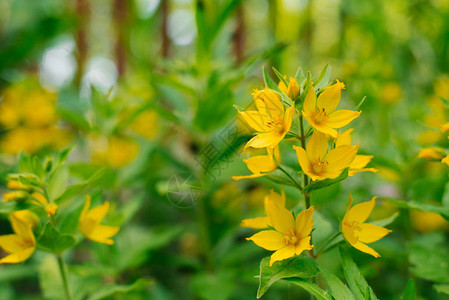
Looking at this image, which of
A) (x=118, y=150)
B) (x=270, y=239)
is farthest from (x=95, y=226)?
(x=118, y=150)

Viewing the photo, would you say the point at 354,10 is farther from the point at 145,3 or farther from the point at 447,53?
the point at 145,3

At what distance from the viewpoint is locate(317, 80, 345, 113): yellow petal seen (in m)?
0.69

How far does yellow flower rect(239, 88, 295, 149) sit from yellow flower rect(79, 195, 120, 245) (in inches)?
16.4

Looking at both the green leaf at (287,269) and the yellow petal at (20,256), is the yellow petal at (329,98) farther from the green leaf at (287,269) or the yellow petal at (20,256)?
the yellow petal at (20,256)

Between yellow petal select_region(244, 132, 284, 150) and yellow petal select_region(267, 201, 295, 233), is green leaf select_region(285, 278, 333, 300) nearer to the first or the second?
yellow petal select_region(267, 201, 295, 233)

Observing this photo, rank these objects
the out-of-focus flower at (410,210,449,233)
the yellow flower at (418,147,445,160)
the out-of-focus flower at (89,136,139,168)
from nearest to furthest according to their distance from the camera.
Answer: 1. the yellow flower at (418,147,445,160)
2. the out-of-focus flower at (410,210,449,233)
3. the out-of-focus flower at (89,136,139,168)

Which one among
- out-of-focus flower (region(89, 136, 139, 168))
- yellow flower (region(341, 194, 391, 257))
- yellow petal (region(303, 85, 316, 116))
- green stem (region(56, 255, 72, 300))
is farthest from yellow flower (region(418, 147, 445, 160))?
out-of-focus flower (region(89, 136, 139, 168))

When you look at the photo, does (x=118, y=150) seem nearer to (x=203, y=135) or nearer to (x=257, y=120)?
(x=203, y=135)

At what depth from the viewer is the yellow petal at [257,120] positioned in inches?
27.8

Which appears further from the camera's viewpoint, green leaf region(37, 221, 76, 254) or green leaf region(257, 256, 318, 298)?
green leaf region(37, 221, 76, 254)

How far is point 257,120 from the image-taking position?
0.72 meters

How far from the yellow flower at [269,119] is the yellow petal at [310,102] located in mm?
38

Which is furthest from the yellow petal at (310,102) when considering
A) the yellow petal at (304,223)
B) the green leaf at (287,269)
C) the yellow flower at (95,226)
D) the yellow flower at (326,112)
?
the yellow flower at (95,226)

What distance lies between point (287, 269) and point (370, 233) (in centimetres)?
18
